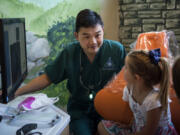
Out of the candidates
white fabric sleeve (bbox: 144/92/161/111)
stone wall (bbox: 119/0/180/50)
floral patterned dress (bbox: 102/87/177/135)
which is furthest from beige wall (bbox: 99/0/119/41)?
white fabric sleeve (bbox: 144/92/161/111)

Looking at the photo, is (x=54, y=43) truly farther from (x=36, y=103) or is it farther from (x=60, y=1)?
(x=36, y=103)

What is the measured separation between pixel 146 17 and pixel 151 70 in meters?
1.27

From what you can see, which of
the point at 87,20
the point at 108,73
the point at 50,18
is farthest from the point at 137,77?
the point at 50,18

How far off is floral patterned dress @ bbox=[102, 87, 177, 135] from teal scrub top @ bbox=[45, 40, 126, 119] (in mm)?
218

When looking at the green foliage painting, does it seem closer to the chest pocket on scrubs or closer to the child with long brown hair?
the chest pocket on scrubs

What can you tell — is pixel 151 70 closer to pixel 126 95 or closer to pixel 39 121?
pixel 126 95

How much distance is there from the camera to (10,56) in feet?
2.71

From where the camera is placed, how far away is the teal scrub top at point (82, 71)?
1.31 metres

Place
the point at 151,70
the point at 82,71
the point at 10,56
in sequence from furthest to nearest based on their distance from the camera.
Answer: the point at 82,71 < the point at 151,70 < the point at 10,56

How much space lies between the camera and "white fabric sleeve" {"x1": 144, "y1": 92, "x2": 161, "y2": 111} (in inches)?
38.0

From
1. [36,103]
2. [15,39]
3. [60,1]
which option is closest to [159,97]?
[36,103]

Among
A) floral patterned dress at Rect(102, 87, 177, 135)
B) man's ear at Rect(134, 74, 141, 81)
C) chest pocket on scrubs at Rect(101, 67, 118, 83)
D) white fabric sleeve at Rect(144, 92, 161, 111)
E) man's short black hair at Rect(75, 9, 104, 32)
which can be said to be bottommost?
floral patterned dress at Rect(102, 87, 177, 135)

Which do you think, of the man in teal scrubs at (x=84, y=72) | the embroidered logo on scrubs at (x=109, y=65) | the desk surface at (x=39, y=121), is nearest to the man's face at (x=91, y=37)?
the man in teal scrubs at (x=84, y=72)

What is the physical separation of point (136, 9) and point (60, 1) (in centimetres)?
83
